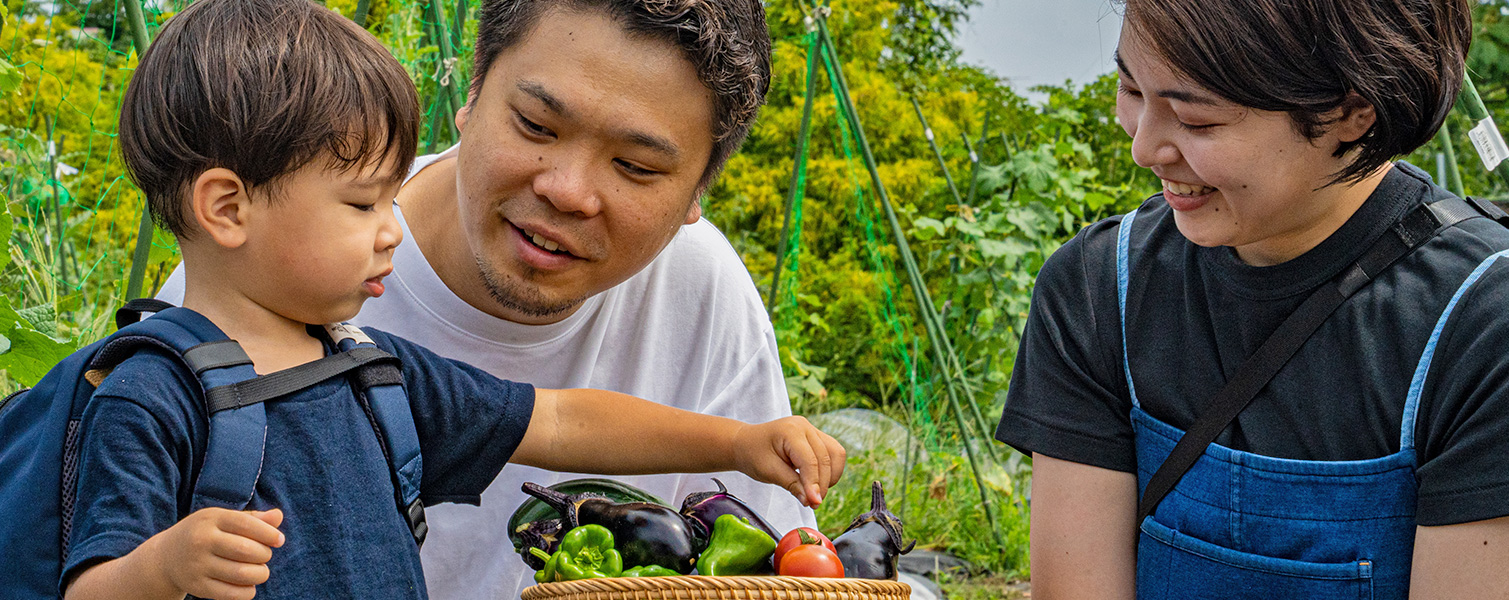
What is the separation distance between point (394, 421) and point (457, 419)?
0.13 m

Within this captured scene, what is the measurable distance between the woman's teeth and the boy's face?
3.32 feet

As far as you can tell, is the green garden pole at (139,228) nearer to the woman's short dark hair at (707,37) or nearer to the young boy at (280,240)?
the woman's short dark hair at (707,37)

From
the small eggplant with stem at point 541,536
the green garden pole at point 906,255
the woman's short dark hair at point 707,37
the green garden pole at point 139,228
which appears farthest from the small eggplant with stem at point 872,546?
the green garden pole at point 906,255

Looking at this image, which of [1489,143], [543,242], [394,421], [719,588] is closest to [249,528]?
[394,421]

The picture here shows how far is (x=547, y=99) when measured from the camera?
5.74 ft

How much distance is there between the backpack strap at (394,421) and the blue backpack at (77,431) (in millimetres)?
41

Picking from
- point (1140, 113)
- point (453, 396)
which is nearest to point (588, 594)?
point (453, 396)

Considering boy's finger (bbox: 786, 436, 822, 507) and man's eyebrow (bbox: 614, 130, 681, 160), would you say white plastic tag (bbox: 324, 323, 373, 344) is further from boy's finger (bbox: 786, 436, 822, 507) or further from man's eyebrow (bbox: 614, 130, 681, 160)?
boy's finger (bbox: 786, 436, 822, 507)

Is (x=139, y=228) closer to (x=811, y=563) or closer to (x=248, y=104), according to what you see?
(x=248, y=104)

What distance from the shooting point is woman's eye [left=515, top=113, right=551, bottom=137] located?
1772 mm

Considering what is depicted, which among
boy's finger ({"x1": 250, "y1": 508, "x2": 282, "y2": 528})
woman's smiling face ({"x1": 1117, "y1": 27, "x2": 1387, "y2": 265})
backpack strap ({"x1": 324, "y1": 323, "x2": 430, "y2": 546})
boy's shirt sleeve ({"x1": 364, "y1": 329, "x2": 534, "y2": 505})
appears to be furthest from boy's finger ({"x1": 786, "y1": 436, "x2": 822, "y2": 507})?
boy's finger ({"x1": 250, "y1": 508, "x2": 282, "y2": 528})

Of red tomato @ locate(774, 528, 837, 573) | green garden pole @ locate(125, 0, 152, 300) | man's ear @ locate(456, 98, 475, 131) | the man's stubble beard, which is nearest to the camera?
red tomato @ locate(774, 528, 837, 573)

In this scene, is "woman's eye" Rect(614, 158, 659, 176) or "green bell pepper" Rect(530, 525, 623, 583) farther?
"woman's eye" Rect(614, 158, 659, 176)

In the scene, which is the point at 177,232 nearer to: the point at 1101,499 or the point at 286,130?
the point at 286,130
